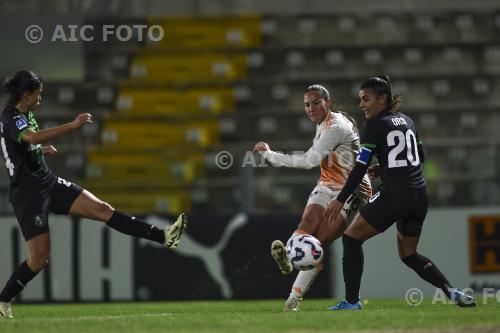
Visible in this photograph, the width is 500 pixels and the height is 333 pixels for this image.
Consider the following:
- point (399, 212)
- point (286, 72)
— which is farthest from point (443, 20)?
point (399, 212)

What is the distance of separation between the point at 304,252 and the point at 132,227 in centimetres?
166

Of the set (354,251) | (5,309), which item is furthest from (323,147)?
(5,309)

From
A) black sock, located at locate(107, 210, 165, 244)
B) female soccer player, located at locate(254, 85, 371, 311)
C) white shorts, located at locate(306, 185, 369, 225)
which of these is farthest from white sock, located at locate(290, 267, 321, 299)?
black sock, located at locate(107, 210, 165, 244)

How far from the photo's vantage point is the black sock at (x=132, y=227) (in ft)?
32.1

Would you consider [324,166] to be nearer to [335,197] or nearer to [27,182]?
[335,197]

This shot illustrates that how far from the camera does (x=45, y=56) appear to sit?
17844mm

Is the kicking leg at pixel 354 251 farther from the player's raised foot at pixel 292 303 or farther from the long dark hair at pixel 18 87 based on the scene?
the long dark hair at pixel 18 87

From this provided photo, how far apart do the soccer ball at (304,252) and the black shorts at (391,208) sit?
507 millimetres

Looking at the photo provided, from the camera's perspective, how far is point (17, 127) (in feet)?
29.6

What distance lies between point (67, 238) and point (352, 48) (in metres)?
7.04

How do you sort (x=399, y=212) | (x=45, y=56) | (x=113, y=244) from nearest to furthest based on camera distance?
(x=399, y=212) < (x=113, y=244) < (x=45, y=56)

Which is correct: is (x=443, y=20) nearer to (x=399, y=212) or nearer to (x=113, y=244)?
(x=113, y=244)

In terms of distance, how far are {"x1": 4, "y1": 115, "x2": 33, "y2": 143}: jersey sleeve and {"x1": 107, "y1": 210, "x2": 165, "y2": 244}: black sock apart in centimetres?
122

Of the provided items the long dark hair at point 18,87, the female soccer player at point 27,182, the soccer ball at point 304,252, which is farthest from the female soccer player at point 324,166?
the long dark hair at point 18,87
